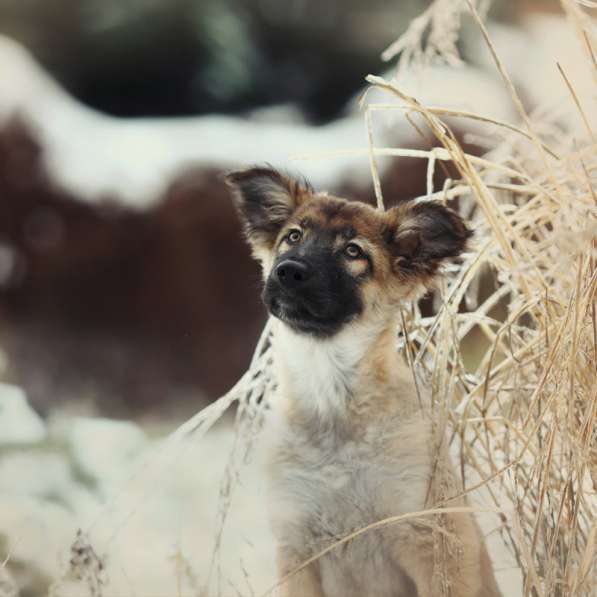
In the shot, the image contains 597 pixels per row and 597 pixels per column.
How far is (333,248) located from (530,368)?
57 centimetres

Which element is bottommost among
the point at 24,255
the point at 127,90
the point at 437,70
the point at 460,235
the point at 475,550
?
the point at 475,550

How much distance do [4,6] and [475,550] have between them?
2.19 meters

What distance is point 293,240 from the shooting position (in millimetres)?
2309

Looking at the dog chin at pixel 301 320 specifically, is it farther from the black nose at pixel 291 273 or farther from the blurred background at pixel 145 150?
the blurred background at pixel 145 150

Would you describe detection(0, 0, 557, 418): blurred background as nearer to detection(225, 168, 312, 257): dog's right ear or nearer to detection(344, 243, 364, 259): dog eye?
detection(225, 168, 312, 257): dog's right ear

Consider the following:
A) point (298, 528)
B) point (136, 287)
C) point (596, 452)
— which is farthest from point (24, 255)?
point (596, 452)

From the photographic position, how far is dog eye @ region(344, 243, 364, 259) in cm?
226

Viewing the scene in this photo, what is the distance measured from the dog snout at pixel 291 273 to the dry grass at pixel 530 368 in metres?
0.30

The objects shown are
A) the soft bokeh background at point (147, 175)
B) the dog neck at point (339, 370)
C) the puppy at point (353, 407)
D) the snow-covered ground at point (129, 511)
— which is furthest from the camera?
the soft bokeh background at point (147, 175)

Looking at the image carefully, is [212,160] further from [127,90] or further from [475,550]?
[475,550]

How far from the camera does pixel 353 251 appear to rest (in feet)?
7.41

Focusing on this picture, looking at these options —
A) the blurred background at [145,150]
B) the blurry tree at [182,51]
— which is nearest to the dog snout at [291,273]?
the blurred background at [145,150]

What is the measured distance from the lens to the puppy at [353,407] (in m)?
2.09

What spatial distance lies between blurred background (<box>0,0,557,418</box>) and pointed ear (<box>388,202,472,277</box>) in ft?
1.69
